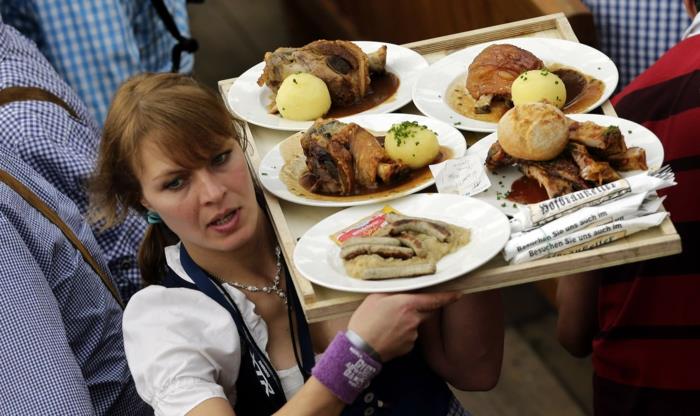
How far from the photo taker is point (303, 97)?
7.25ft

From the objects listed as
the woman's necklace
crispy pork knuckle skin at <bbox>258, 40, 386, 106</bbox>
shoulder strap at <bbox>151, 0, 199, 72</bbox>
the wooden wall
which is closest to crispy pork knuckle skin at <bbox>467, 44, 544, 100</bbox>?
crispy pork knuckle skin at <bbox>258, 40, 386, 106</bbox>

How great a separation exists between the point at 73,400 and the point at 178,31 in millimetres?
2429

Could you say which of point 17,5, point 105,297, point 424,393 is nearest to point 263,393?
point 424,393

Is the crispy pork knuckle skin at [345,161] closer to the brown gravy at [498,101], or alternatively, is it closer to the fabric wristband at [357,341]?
the brown gravy at [498,101]

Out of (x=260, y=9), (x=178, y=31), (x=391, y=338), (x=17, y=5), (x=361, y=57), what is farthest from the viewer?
(x=260, y=9)

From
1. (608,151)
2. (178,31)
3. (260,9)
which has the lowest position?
(260,9)

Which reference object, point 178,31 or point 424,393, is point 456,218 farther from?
point 178,31

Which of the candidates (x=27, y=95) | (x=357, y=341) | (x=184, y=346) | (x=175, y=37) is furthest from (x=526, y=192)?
(x=175, y=37)

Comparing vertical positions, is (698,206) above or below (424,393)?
above

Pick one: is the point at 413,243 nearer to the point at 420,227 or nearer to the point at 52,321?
the point at 420,227

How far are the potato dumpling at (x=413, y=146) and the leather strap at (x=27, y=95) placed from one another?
4.48 ft

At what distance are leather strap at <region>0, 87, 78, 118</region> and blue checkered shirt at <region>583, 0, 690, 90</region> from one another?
164cm

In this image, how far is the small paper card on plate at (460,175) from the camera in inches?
75.4

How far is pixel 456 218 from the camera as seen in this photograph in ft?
6.08
